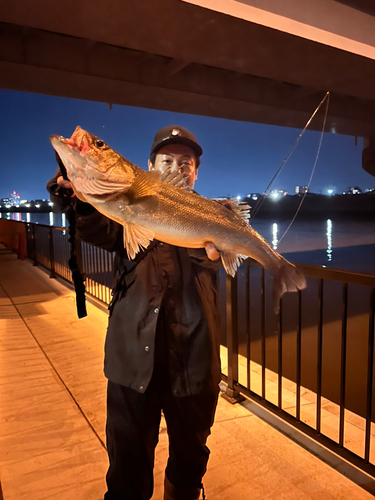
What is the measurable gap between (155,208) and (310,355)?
5073 millimetres

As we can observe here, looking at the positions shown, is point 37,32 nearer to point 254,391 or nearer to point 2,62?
point 2,62

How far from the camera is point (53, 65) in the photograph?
8312 millimetres

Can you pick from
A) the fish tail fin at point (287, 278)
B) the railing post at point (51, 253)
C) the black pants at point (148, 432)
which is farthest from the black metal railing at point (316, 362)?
the railing post at point (51, 253)

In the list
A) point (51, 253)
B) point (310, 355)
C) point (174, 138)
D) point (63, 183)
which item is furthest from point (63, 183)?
point (51, 253)

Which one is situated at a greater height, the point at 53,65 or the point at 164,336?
the point at 53,65

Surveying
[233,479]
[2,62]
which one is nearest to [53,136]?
[233,479]

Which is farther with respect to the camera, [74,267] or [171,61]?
[171,61]

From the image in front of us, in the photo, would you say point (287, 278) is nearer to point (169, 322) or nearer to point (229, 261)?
point (229, 261)

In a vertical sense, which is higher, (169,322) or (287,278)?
(287,278)

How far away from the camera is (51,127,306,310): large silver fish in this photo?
150 centimetres

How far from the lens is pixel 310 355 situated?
18.8 feet

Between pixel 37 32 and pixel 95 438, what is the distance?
8.40m

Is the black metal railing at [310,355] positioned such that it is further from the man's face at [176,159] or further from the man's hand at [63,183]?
the man's hand at [63,183]

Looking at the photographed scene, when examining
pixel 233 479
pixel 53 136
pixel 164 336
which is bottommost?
pixel 233 479
